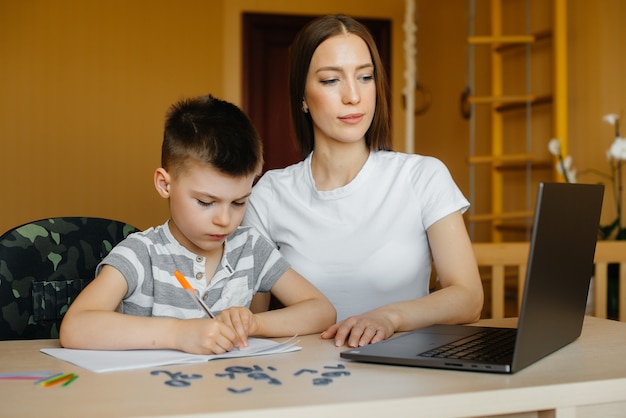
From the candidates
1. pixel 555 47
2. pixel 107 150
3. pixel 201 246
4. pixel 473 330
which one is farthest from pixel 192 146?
pixel 107 150

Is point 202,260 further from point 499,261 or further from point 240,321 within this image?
point 499,261

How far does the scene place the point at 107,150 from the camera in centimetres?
467

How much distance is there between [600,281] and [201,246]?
152 cm

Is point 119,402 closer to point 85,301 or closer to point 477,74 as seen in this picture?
point 85,301

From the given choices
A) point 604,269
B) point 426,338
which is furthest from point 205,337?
point 604,269

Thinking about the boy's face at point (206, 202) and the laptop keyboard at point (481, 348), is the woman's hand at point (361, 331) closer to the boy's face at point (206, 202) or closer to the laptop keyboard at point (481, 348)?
the laptop keyboard at point (481, 348)

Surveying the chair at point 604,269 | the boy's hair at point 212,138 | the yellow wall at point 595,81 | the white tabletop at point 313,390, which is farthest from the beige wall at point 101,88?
the white tabletop at point 313,390

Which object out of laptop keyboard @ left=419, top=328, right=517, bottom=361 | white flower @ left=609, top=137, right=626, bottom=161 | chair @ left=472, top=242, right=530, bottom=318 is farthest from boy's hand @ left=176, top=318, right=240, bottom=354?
white flower @ left=609, top=137, right=626, bottom=161

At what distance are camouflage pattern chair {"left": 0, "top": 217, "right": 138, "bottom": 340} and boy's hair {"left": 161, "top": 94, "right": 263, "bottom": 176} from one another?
38 centimetres

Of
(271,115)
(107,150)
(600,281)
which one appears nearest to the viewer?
(600,281)

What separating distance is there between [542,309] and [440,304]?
1.51 feet

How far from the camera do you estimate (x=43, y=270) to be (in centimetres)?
172

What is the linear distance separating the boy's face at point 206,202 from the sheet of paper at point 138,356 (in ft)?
0.75

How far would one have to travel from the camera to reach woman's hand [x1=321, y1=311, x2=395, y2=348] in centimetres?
134
